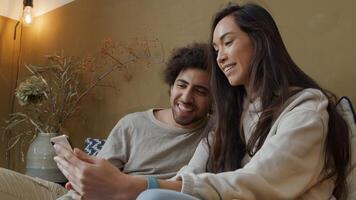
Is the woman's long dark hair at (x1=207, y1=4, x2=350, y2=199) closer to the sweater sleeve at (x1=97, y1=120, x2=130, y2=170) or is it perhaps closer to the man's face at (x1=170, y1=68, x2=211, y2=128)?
the man's face at (x1=170, y1=68, x2=211, y2=128)

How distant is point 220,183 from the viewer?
854 mm

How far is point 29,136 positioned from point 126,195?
2280 mm

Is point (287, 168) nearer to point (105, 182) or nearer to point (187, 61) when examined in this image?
point (105, 182)

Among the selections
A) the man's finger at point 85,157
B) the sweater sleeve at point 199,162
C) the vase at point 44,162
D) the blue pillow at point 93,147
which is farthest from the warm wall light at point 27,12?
the man's finger at point 85,157

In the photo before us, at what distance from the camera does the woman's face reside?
3.96 ft

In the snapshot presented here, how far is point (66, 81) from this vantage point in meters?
2.50

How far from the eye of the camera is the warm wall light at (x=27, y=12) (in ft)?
9.84

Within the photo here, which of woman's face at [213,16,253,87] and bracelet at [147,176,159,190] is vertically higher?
woman's face at [213,16,253,87]

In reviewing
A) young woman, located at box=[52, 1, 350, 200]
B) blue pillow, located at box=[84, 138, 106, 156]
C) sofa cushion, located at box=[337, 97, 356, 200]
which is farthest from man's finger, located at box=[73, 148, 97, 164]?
blue pillow, located at box=[84, 138, 106, 156]

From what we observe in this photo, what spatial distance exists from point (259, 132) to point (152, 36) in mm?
1310

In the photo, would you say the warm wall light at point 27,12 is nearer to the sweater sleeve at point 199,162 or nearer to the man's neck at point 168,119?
the man's neck at point 168,119

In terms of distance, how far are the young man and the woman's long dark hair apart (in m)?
0.23

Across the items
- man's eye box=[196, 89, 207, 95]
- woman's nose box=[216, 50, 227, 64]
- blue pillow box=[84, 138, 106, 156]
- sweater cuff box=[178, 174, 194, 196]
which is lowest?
blue pillow box=[84, 138, 106, 156]

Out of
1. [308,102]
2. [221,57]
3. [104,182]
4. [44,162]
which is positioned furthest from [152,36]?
[104,182]
